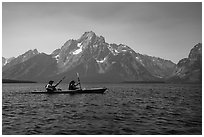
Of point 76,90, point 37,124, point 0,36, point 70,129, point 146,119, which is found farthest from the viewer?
point 76,90

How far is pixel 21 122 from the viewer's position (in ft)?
83.8

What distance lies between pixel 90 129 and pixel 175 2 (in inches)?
597

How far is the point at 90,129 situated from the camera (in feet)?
75.2

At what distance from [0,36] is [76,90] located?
42003mm

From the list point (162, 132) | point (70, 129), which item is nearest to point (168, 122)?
point (162, 132)

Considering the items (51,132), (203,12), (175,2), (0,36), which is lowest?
(51,132)

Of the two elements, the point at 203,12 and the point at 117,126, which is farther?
the point at 117,126

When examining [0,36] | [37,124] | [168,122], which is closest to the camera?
[0,36]

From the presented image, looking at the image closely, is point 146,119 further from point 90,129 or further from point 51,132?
point 51,132

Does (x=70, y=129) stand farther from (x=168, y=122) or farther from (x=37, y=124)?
(x=168, y=122)

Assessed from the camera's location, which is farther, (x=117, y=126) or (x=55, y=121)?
(x=55, y=121)

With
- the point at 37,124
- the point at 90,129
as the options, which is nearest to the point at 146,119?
the point at 90,129

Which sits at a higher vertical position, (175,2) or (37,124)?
(175,2)

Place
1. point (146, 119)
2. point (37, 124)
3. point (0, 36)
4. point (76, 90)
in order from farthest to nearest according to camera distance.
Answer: point (76, 90), point (146, 119), point (37, 124), point (0, 36)
